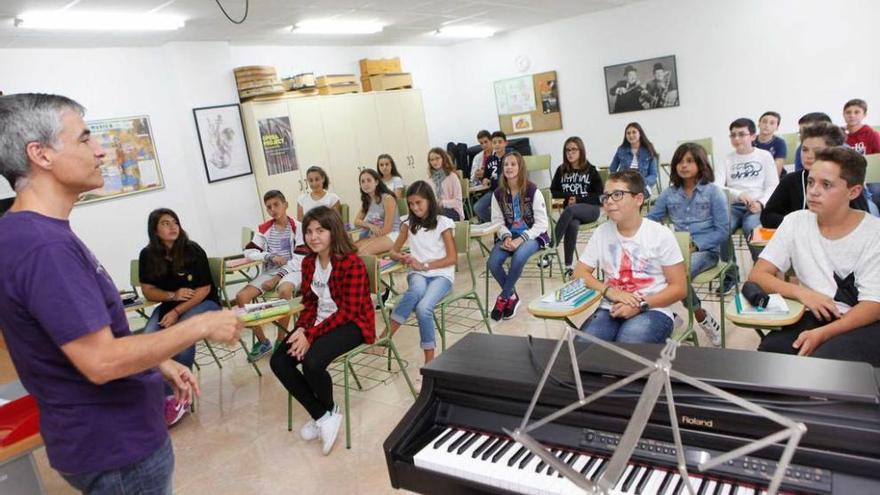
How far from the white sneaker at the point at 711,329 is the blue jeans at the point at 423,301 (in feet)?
4.98

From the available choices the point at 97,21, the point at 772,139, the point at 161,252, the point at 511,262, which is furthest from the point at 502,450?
the point at 772,139

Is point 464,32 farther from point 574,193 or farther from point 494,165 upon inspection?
point 574,193

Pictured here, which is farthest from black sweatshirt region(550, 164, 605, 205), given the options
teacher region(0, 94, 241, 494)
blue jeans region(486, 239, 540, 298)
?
teacher region(0, 94, 241, 494)

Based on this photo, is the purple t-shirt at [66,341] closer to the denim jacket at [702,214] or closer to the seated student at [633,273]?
the seated student at [633,273]

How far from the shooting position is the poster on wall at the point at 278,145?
259 inches

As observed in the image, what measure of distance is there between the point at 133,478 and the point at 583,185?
4.66m

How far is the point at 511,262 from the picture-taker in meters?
4.46

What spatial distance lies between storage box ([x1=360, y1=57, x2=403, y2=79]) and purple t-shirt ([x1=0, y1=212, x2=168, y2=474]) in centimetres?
701

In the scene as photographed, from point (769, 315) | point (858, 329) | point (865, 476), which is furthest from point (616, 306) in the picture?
point (865, 476)

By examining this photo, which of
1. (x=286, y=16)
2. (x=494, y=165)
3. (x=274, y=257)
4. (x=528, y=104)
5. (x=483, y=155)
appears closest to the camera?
(x=274, y=257)

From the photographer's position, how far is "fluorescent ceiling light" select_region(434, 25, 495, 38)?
25.5ft

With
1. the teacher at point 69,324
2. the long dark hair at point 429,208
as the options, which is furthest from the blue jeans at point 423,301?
the teacher at point 69,324

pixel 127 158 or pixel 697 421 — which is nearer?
pixel 697 421

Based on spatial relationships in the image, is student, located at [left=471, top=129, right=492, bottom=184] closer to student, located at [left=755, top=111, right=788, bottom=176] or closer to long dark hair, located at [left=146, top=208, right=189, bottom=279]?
student, located at [left=755, top=111, right=788, bottom=176]
